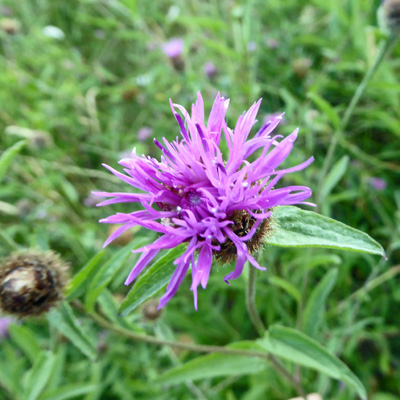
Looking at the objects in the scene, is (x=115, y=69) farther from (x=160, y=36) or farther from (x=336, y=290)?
(x=336, y=290)

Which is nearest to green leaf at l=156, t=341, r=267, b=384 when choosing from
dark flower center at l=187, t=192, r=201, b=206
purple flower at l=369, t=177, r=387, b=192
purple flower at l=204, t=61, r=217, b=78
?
dark flower center at l=187, t=192, r=201, b=206

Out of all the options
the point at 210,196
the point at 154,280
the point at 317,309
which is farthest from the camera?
the point at 317,309

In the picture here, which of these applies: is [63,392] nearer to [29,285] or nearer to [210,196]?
[29,285]

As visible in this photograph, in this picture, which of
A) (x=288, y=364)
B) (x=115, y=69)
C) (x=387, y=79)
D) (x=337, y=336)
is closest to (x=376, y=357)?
(x=337, y=336)

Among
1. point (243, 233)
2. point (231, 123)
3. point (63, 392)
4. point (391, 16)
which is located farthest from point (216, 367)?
point (231, 123)

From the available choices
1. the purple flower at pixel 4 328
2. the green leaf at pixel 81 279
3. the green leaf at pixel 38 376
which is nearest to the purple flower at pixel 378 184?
the green leaf at pixel 81 279

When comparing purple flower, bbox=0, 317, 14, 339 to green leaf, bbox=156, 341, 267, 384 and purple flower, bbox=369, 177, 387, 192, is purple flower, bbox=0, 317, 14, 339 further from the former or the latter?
purple flower, bbox=369, 177, 387, 192
